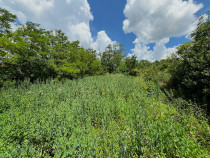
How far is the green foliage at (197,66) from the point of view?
442 cm

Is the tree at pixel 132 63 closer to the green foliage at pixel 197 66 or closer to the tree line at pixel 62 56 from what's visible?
the tree line at pixel 62 56

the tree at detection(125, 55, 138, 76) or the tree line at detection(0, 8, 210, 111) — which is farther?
the tree at detection(125, 55, 138, 76)

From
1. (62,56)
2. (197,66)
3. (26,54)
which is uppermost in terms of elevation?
(62,56)

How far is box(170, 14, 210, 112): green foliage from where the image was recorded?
442 centimetres

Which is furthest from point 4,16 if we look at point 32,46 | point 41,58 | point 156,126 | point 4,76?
point 156,126

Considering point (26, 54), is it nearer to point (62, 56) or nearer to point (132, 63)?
point (62, 56)

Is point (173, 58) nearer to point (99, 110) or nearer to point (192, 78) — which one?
point (192, 78)

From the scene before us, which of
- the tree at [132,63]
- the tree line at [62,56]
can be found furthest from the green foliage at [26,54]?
the tree at [132,63]

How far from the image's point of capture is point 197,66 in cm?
473

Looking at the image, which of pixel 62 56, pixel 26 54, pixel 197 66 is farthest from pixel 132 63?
pixel 26 54

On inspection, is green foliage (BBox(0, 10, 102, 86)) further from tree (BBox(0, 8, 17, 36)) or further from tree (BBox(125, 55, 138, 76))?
tree (BBox(125, 55, 138, 76))

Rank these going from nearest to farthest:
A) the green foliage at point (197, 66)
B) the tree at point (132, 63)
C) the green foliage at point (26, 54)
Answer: the green foliage at point (197, 66)
the green foliage at point (26, 54)
the tree at point (132, 63)

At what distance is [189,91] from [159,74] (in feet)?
11.4

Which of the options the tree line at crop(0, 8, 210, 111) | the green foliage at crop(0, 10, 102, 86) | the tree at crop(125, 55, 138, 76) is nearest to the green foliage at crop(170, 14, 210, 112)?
the tree line at crop(0, 8, 210, 111)
